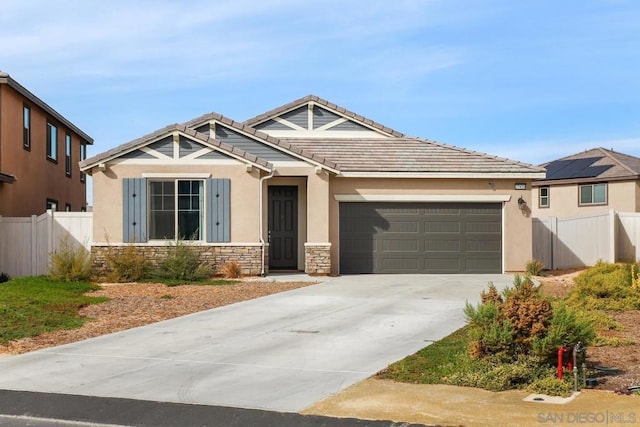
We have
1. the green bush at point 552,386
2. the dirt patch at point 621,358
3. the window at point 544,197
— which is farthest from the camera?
the window at point 544,197

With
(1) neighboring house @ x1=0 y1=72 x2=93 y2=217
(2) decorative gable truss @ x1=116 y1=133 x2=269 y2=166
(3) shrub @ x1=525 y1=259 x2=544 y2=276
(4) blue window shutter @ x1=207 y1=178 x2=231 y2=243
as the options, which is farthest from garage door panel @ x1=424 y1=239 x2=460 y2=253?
(1) neighboring house @ x1=0 y1=72 x2=93 y2=217

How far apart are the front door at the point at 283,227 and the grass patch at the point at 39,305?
5868 mm

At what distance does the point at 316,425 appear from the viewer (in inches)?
266

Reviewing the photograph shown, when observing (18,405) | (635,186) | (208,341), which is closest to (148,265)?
(208,341)

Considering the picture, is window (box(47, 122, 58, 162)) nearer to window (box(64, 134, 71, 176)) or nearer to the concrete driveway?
window (box(64, 134, 71, 176))

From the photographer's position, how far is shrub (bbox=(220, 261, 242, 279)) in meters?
20.0

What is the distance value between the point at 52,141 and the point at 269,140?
37.4ft

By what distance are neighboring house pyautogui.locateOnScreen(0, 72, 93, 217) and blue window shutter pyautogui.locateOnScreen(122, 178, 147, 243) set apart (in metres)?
4.17

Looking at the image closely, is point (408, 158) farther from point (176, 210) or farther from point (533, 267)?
point (176, 210)

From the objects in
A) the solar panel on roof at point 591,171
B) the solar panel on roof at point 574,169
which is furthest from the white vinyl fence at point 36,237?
the solar panel on roof at point 574,169

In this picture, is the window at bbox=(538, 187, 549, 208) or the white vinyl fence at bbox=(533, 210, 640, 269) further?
the window at bbox=(538, 187, 549, 208)

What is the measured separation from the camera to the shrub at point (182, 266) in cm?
1934

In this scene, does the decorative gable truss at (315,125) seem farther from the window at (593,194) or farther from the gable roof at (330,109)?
the window at (593,194)

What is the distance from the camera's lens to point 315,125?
24.9 m
